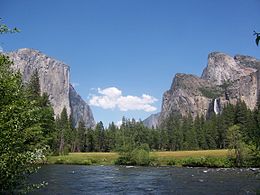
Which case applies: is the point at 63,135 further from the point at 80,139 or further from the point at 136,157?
the point at 136,157

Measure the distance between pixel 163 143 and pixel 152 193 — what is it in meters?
111

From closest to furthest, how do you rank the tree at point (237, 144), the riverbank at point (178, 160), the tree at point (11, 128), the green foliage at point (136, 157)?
the tree at point (11, 128) → the tree at point (237, 144) → the riverbank at point (178, 160) → the green foliage at point (136, 157)

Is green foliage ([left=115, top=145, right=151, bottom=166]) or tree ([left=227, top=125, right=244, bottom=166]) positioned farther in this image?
green foliage ([left=115, top=145, right=151, bottom=166])

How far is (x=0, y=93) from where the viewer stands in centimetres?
1127

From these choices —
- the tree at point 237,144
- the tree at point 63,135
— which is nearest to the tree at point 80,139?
the tree at point 63,135

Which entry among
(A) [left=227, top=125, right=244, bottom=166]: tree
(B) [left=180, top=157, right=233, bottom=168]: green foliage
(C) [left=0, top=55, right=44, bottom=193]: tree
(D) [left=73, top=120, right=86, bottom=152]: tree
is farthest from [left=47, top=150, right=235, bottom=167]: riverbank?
(C) [left=0, top=55, right=44, bottom=193]: tree

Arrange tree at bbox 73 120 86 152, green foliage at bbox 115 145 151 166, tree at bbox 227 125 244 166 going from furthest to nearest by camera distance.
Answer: tree at bbox 73 120 86 152 < green foliage at bbox 115 145 151 166 < tree at bbox 227 125 244 166

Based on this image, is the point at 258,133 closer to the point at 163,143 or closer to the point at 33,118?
the point at 33,118

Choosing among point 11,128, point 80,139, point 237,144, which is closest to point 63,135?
point 80,139

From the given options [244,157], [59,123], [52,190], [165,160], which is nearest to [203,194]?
[52,190]

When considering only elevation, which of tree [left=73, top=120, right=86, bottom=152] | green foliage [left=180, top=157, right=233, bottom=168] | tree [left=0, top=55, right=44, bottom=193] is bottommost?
green foliage [left=180, top=157, right=233, bottom=168]

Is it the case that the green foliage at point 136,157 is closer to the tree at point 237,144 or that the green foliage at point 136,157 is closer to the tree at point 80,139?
the tree at point 237,144

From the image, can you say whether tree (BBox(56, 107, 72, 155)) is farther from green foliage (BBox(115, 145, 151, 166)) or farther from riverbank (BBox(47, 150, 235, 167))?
green foliage (BBox(115, 145, 151, 166))

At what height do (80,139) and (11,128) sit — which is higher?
(80,139)
